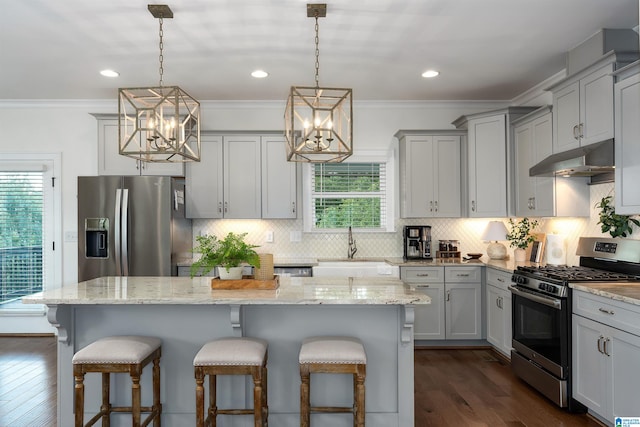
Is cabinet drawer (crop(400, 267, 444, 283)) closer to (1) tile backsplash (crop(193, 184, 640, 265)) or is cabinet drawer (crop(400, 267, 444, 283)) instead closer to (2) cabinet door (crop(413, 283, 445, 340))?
(2) cabinet door (crop(413, 283, 445, 340))

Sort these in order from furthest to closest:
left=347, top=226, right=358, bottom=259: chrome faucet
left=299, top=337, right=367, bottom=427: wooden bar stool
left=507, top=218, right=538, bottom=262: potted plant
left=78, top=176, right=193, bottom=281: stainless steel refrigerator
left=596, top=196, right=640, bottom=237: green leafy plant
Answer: left=347, top=226, right=358, bottom=259: chrome faucet → left=507, top=218, right=538, bottom=262: potted plant → left=78, top=176, right=193, bottom=281: stainless steel refrigerator → left=596, top=196, right=640, bottom=237: green leafy plant → left=299, top=337, right=367, bottom=427: wooden bar stool

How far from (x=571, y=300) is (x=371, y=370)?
Result: 152cm

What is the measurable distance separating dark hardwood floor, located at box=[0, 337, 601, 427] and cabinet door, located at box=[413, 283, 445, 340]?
0.18m

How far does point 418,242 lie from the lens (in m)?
4.98

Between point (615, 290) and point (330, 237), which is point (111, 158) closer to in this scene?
point (330, 237)

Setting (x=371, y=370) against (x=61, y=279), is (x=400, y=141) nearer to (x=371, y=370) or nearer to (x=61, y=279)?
(x=371, y=370)

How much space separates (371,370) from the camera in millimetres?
2682

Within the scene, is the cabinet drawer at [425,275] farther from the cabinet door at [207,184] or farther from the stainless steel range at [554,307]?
the cabinet door at [207,184]

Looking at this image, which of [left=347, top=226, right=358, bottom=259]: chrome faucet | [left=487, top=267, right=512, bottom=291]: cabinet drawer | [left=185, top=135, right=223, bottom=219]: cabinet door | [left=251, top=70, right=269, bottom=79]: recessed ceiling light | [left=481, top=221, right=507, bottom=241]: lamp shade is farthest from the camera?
[left=347, top=226, right=358, bottom=259]: chrome faucet

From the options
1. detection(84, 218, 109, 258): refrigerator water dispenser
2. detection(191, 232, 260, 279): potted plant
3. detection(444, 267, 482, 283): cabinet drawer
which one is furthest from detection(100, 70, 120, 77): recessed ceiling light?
detection(444, 267, 482, 283): cabinet drawer

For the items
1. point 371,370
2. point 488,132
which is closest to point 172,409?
point 371,370

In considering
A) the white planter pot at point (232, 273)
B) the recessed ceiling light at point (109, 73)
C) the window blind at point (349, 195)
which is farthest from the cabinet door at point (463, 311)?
the recessed ceiling light at point (109, 73)

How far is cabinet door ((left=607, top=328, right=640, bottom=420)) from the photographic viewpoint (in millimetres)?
2430

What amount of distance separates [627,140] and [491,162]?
1758mm
